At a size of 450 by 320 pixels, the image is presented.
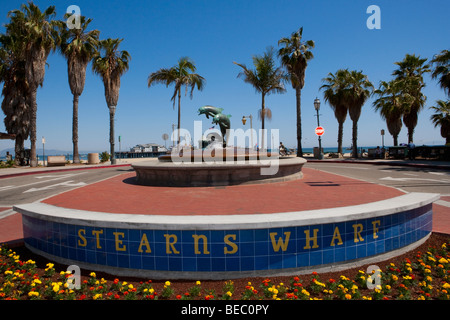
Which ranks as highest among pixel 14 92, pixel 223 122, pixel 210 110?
pixel 14 92

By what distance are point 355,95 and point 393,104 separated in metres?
4.59

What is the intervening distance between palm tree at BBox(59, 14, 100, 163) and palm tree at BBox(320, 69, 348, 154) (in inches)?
1151

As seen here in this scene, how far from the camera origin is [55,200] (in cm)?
815

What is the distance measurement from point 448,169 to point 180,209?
20.1 m

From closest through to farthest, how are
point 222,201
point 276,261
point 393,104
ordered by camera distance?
1. point 276,261
2. point 222,201
3. point 393,104

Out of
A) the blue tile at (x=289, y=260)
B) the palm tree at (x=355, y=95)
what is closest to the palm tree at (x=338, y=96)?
the palm tree at (x=355, y=95)

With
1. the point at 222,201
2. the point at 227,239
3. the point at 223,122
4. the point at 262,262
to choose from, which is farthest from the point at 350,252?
the point at 223,122

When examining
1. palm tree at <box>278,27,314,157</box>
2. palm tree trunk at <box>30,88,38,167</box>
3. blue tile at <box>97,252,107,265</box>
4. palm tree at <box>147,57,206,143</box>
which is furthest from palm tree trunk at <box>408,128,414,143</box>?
palm tree trunk at <box>30,88,38,167</box>

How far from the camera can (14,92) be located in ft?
103

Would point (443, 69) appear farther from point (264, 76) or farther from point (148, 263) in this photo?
point (148, 263)

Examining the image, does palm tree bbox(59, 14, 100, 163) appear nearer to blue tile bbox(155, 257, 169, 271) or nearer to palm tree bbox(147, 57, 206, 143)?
palm tree bbox(147, 57, 206, 143)

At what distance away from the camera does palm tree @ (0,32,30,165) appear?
31.0 meters

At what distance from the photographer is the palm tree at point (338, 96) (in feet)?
122

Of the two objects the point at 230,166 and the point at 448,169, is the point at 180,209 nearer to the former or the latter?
the point at 230,166
